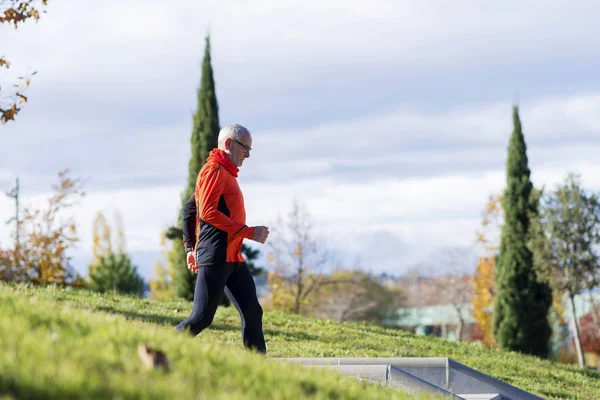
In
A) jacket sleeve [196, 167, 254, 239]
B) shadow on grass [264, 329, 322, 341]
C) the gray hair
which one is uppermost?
the gray hair

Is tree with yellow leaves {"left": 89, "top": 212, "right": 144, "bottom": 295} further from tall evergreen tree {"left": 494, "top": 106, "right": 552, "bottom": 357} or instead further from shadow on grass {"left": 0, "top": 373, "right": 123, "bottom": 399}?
shadow on grass {"left": 0, "top": 373, "right": 123, "bottom": 399}

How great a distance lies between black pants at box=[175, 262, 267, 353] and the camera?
6891mm

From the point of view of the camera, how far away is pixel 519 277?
25.5 m

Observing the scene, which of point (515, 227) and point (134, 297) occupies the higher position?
point (515, 227)

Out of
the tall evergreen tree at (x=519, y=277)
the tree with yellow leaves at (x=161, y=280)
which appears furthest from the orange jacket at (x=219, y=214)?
the tree with yellow leaves at (x=161, y=280)

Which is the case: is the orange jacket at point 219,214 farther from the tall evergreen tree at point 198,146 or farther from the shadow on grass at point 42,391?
the tall evergreen tree at point 198,146

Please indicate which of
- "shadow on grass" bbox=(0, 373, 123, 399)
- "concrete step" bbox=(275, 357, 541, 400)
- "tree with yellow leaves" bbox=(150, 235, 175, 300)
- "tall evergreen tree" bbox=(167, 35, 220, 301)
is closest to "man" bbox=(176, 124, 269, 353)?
"concrete step" bbox=(275, 357, 541, 400)

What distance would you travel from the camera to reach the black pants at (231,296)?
6.89 meters

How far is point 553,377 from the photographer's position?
43.0 feet

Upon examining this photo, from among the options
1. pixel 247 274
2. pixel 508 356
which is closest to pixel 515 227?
pixel 508 356

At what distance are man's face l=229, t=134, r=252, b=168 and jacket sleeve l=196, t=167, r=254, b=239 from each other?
0.23 metres

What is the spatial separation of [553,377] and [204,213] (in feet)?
27.9

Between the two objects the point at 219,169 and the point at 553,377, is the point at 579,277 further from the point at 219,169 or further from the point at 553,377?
the point at 219,169

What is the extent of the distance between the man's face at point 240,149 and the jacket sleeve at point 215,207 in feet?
0.74
